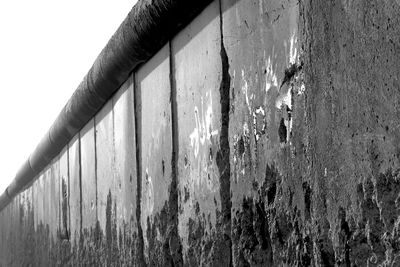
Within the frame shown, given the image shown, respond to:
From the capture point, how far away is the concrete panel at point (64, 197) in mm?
5688

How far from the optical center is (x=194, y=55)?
2492 millimetres

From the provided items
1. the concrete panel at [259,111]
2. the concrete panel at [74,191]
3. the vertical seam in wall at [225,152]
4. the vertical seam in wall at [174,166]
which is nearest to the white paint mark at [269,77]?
the concrete panel at [259,111]

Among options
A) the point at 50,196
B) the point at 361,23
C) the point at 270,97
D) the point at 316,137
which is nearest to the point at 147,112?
the point at 270,97

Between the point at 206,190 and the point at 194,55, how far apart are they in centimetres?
44

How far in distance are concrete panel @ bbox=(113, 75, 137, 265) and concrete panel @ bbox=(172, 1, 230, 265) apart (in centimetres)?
76

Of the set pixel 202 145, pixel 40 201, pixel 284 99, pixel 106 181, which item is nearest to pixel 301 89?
pixel 284 99

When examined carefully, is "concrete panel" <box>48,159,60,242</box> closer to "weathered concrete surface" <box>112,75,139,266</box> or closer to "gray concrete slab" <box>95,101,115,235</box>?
"gray concrete slab" <box>95,101,115,235</box>

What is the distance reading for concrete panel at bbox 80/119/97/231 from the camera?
4473 millimetres

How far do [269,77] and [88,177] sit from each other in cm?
297

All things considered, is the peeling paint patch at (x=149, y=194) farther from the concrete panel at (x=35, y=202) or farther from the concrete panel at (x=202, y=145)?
the concrete panel at (x=35, y=202)

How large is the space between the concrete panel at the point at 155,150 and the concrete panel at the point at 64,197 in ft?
8.38

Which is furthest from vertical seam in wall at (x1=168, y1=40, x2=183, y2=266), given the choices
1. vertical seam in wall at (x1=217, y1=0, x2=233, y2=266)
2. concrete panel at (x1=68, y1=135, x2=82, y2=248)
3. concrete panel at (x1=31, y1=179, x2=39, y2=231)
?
concrete panel at (x1=31, y1=179, x2=39, y2=231)

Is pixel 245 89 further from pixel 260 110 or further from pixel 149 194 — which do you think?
pixel 149 194

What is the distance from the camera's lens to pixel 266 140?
1848 millimetres
